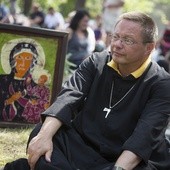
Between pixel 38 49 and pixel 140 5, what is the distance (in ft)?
96.3

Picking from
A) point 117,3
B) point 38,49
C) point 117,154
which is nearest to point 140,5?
point 117,3

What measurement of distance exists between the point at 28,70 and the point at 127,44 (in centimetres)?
230

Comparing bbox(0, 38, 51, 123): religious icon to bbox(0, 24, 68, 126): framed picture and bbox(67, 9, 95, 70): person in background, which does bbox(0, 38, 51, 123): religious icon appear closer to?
bbox(0, 24, 68, 126): framed picture

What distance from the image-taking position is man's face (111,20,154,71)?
389 cm

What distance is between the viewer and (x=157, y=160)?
3963 millimetres

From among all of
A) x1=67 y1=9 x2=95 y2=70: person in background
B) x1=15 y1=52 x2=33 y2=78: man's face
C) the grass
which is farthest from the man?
x1=67 y1=9 x2=95 y2=70: person in background

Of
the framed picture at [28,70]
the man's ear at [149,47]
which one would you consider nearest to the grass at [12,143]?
the framed picture at [28,70]

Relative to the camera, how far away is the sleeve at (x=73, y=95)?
4008 millimetres

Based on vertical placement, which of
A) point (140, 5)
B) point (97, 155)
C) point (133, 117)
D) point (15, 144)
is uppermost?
point (133, 117)

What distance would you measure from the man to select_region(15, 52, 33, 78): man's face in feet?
6.15

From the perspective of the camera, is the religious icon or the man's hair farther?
the religious icon

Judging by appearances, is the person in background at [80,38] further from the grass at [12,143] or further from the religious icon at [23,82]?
the grass at [12,143]

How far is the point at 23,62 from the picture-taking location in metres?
5.95

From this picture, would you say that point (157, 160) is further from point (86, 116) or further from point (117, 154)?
point (86, 116)
